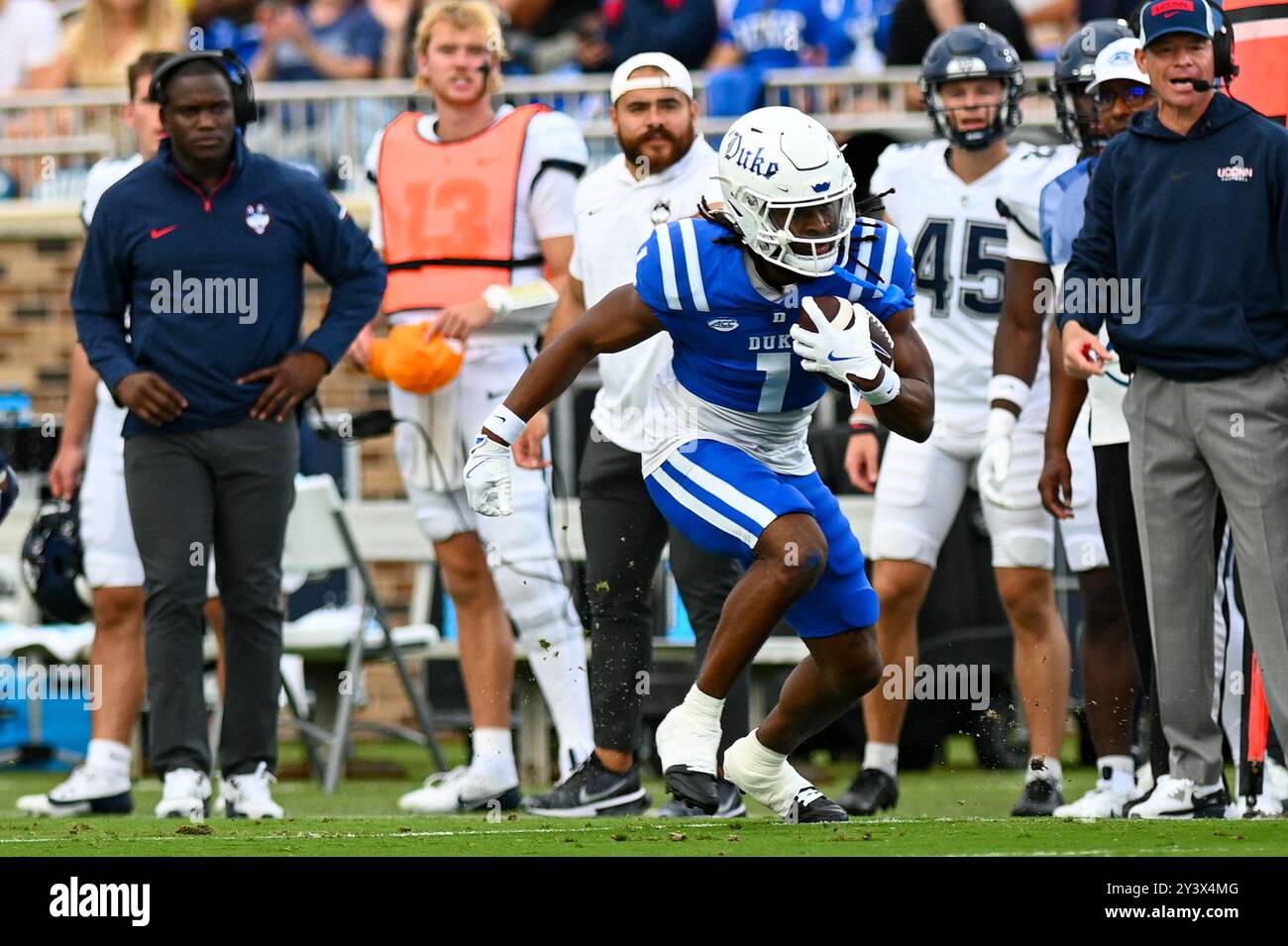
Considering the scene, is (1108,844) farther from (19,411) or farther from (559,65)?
(559,65)

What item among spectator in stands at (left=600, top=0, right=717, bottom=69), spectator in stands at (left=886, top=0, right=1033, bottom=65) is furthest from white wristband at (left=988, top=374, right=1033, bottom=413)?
spectator in stands at (left=600, top=0, right=717, bottom=69)

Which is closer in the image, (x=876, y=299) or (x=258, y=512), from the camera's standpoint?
(x=876, y=299)

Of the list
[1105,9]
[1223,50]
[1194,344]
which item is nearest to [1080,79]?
[1223,50]

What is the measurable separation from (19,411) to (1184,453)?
247 inches

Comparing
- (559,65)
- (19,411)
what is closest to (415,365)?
(19,411)

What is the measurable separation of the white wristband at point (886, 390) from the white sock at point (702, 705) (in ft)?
3.01

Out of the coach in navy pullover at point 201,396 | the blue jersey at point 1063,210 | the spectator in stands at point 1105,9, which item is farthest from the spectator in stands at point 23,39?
the blue jersey at point 1063,210

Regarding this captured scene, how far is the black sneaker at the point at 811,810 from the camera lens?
6.59m

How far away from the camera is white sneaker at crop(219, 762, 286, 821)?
7504 mm

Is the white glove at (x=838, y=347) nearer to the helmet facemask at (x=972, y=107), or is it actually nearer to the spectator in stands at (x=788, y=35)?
the helmet facemask at (x=972, y=107)

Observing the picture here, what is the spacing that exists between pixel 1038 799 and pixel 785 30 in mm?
5796

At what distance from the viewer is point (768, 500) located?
6.37 m

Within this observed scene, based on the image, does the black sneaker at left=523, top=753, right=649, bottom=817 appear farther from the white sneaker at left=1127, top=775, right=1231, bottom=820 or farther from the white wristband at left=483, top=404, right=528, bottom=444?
the white sneaker at left=1127, top=775, right=1231, bottom=820

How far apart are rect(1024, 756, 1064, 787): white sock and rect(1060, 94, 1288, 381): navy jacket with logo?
5.09 ft
